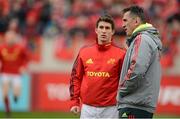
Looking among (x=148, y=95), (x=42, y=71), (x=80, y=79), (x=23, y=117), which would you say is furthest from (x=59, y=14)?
(x=148, y=95)

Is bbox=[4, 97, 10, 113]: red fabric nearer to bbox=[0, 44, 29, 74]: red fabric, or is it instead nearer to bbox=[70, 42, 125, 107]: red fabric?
bbox=[0, 44, 29, 74]: red fabric

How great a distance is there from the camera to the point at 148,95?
25.5 feet

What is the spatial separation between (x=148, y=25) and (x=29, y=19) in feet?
42.5

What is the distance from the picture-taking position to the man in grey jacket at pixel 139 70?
7668mm

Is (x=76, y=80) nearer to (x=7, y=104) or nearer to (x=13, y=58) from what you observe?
(x=7, y=104)

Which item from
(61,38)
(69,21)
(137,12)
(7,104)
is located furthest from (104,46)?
(69,21)

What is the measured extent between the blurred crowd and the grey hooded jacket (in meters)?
11.9

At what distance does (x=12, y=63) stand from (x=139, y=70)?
38.3ft

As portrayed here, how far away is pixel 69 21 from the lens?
2091 cm

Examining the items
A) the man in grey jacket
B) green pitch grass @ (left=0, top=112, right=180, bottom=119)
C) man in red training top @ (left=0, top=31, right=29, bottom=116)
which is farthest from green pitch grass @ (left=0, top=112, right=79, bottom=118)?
the man in grey jacket

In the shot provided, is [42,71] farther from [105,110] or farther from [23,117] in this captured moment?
[105,110]

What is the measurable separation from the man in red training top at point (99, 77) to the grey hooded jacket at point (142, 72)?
43.1 inches

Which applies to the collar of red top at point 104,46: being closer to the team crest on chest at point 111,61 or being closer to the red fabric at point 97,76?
the red fabric at point 97,76

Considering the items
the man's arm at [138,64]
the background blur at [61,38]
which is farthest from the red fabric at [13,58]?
the man's arm at [138,64]
